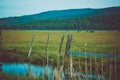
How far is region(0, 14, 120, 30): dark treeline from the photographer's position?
18.0 feet

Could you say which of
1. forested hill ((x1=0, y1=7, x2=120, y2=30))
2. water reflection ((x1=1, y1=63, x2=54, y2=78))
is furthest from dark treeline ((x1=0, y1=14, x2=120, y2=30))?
water reflection ((x1=1, y1=63, x2=54, y2=78))

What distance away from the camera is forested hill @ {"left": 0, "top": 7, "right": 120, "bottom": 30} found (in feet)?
18.0

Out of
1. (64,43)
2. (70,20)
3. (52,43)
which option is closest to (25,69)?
(52,43)

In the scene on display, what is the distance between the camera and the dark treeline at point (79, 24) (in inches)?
215

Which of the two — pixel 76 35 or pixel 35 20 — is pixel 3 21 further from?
pixel 76 35

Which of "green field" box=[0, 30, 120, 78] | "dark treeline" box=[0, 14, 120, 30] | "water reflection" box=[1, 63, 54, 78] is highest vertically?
"dark treeline" box=[0, 14, 120, 30]

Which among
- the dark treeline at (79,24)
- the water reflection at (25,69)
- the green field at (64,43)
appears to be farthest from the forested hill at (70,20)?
the water reflection at (25,69)

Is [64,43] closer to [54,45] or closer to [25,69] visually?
[54,45]

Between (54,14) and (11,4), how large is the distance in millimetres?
741

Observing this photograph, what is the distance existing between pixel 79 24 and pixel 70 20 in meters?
0.16

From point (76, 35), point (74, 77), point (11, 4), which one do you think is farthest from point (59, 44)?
point (11, 4)

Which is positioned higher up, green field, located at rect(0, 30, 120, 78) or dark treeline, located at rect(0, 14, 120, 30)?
dark treeline, located at rect(0, 14, 120, 30)

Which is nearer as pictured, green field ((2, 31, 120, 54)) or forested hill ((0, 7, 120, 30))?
green field ((2, 31, 120, 54))

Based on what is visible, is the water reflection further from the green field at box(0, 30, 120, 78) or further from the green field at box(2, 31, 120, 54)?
the green field at box(2, 31, 120, 54)
